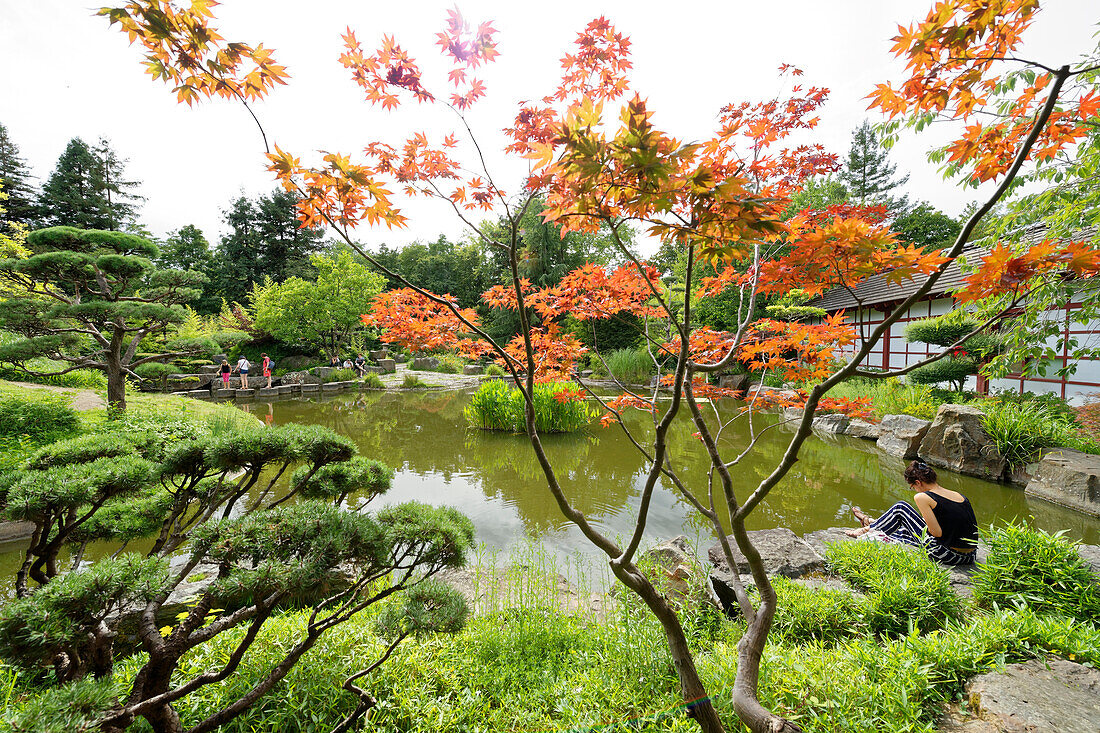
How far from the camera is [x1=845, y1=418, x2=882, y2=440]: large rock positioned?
6.93 metres

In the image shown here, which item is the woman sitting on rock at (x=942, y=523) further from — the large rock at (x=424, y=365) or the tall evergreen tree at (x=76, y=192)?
the tall evergreen tree at (x=76, y=192)

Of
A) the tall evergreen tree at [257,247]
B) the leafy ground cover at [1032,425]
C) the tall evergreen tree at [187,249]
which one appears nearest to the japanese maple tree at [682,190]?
the leafy ground cover at [1032,425]

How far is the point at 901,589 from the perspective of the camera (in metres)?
2.20

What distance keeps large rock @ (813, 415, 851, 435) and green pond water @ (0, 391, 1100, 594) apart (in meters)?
0.37

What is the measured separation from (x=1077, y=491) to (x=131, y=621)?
756cm

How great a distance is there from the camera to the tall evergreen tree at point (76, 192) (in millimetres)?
21688

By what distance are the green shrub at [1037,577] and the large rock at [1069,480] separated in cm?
294

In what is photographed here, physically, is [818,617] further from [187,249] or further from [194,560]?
[187,249]

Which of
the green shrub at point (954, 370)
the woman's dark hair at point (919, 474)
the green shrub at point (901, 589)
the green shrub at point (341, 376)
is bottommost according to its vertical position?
the green shrub at point (901, 589)

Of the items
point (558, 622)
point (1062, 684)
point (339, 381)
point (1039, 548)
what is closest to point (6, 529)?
point (558, 622)

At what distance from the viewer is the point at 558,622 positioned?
7.77ft

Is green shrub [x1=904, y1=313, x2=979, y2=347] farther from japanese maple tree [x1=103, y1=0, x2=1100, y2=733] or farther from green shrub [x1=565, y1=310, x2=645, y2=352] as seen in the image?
green shrub [x1=565, y1=310, x2=645, y2=352]

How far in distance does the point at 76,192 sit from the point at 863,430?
1416 inches

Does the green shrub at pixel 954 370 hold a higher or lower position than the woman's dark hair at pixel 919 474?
higher
